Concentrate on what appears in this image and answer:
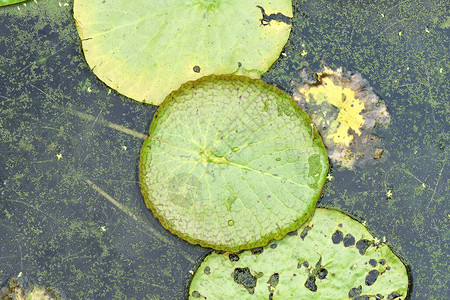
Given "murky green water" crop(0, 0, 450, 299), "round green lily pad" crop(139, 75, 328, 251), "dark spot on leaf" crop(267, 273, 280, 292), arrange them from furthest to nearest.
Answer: "murky green water" crop(0, 0, 450, 299) < "dark spot on leaf" crop(267, 273, 280, 292) < "round green lily pad" crop(139, 75, 328, 251)

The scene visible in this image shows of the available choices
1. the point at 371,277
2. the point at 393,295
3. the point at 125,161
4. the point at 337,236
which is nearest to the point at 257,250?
the point at 337,236

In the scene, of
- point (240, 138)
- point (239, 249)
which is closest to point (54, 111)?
point (240, 138)

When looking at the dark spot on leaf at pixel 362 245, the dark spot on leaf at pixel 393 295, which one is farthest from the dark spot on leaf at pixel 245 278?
the dark spot on leaf at pixel 393 295

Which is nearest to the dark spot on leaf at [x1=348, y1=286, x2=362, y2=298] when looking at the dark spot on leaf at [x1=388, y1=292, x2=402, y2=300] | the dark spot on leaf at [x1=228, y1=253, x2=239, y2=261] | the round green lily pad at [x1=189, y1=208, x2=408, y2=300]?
the round green lily pad at [x1=189, y1=208, x2=408, y2=300]

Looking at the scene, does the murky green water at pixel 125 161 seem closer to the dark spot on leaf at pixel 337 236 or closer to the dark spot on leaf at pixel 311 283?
the dark spot on leaf at pixel 337 236

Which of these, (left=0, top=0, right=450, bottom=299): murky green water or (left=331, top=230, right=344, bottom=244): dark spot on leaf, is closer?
(left=331, top=230, right=344, bottom=244): dark spot on leaf

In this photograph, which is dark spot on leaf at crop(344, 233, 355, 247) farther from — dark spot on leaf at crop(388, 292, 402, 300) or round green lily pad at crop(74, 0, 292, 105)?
round green lily pad at crop(74, 0, 292, 105)

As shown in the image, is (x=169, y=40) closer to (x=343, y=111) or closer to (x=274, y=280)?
(x=343, y=111)
